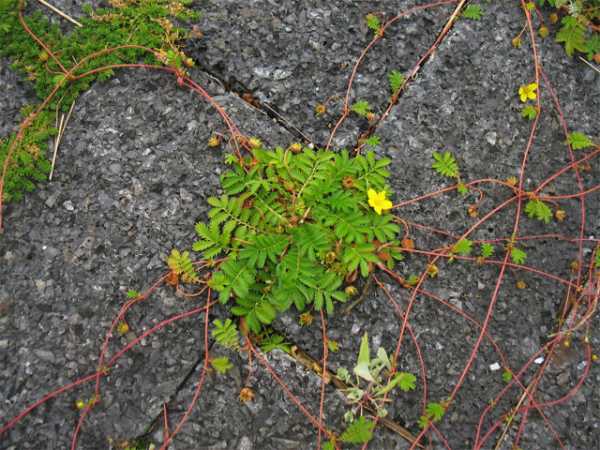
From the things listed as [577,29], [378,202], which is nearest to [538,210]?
[378,202]

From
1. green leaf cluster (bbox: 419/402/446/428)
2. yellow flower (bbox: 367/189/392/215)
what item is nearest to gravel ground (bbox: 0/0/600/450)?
green leaf cluster (bbox: 419/402/446/428)

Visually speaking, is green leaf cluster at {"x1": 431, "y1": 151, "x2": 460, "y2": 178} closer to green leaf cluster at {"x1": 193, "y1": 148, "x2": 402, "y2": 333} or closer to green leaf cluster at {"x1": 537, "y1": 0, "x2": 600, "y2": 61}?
green leaf cluster at {"x1": 193, "y1": 148, "x2": 402, "y2": 333}

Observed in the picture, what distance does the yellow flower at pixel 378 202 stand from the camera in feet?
8.21

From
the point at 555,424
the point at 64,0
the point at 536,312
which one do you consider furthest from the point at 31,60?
the point at 555,424

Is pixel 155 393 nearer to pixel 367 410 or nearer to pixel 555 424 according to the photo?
pixel 367 410

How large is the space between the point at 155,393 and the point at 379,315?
1.00m

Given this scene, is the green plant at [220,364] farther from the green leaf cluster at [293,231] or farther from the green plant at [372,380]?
the green plant at [372,380]

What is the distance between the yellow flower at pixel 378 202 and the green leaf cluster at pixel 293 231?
5 cm

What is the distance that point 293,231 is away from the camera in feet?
8.13

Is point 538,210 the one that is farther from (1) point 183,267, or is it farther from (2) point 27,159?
(2) point 27,159

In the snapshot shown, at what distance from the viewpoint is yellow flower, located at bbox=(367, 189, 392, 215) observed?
250 centimetres

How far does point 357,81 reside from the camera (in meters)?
2.81

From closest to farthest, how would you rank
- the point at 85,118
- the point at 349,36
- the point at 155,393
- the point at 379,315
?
1. the point at 155,393
2. the point at 379,315
3. the point at 85,118
4. the point at 349,36

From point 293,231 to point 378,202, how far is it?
1.29ft
